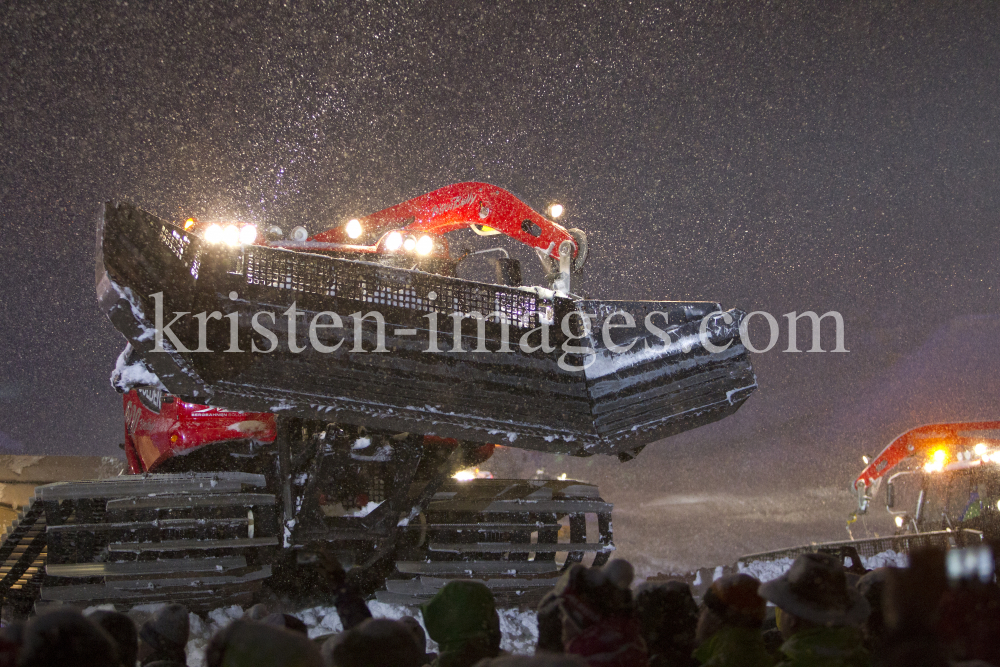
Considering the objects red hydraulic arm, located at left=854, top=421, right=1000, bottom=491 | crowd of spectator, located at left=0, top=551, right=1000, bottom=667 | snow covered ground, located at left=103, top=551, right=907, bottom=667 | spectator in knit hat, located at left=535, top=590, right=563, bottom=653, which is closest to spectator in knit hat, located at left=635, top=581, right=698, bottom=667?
crowd of spectator, located at left=0, top=551, right=1000, bottom=667

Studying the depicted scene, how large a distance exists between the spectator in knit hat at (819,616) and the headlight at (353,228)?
14.7 ft

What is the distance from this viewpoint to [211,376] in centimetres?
336

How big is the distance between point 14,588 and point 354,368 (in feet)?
9.49

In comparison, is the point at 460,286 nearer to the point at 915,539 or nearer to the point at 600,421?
the point at 600,421

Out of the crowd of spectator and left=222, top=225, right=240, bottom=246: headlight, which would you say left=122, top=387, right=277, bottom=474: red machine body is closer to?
left=222, top=225, right=240, bottom=246: headlight

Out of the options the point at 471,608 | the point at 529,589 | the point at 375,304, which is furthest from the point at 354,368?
the point at 529,589

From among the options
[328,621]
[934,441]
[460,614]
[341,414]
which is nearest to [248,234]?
[341,414]

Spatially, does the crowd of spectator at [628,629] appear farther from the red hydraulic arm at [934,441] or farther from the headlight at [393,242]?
the red hydraulic arm at [934,441]

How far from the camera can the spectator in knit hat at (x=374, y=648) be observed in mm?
2027

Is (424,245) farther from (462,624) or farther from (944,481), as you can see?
(944,481)

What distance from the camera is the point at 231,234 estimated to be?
486 centimetres

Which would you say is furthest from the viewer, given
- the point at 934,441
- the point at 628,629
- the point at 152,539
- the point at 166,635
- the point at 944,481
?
the point at 934,441

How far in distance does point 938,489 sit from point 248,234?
1178 centimetres

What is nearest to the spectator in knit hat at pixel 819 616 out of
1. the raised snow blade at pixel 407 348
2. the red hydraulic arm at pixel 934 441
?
the raised snow blade at pixel 407 348
